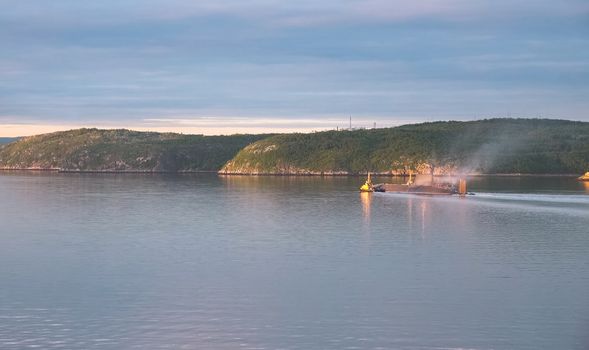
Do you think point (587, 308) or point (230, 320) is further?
point (587, 308)

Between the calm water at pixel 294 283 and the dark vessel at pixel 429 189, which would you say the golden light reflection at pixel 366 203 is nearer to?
the calm water at pixel 294 283

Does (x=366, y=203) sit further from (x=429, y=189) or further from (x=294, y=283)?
(x=294, y=283)

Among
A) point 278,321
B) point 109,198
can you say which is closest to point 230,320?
point 278,321

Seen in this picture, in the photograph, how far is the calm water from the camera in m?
35.1

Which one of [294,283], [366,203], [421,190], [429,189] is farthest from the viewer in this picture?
[421,190]

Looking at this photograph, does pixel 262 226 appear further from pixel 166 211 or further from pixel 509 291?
pixel 509 291

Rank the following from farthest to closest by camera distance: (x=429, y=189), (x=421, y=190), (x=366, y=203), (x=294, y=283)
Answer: (x=421, y=190)
(x=429, y=189)
(x=366, y=203)
(x=294, y=283)

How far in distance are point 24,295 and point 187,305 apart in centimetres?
856

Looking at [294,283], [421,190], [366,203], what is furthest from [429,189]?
[294,283]

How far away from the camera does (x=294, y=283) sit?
Answer: 155 feet

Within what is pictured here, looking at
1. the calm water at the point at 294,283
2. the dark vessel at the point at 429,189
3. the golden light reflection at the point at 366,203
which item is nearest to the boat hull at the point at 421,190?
the dark vessel at the point at 429,189

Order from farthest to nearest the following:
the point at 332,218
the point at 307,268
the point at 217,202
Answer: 1. the point at 217,202
2. the point at 332,218
3. the point at 307,268

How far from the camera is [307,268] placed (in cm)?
5297

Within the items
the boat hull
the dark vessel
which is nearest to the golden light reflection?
the dark vessel
